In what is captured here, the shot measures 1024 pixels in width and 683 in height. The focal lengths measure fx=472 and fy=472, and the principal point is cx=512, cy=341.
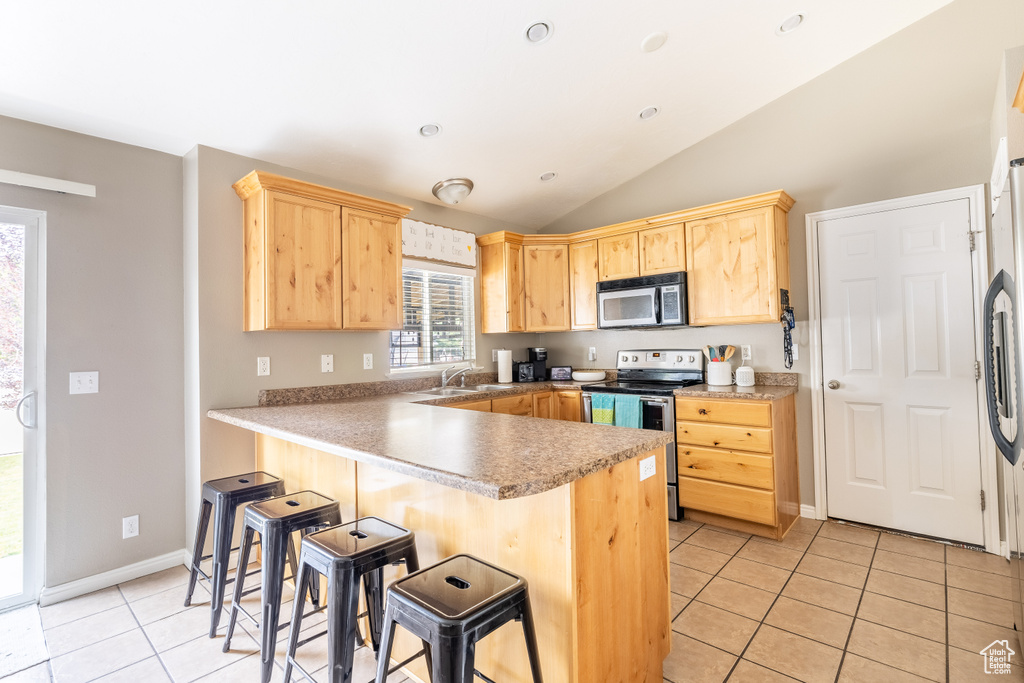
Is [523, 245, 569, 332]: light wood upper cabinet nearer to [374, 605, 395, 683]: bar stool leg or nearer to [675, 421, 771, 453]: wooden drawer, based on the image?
[675, 421, 771, 453]: wooden drawer

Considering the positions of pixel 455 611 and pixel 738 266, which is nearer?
pixel 455 611

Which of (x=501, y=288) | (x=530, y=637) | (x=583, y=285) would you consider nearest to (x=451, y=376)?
(x=501, y=288)

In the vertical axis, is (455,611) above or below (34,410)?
below

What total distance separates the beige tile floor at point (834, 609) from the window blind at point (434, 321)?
2290 millimetres

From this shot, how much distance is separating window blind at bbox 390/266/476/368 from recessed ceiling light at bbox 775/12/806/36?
2753 millimetres

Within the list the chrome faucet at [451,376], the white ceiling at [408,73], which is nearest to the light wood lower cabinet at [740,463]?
the chrome faucet at [451,376]

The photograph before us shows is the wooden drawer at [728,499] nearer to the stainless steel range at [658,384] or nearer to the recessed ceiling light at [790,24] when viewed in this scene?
the stainless steel range at [658,384]

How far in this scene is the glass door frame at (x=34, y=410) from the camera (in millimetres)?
2340

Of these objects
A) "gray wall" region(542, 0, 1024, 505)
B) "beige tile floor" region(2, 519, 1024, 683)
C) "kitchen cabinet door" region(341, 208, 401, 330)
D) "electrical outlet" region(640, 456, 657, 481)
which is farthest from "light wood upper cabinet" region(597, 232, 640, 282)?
"electrical outlet" region(640, 456, 657, 481)

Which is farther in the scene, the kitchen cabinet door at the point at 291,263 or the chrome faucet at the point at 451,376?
the chrome faucet at the point at 451,376

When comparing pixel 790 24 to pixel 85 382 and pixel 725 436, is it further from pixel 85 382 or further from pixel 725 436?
pixel 85 382

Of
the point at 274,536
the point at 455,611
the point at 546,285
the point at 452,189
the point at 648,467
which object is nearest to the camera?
the point at 455,611

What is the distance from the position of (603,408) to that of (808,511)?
5.27ft

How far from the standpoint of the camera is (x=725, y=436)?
10.3ft
